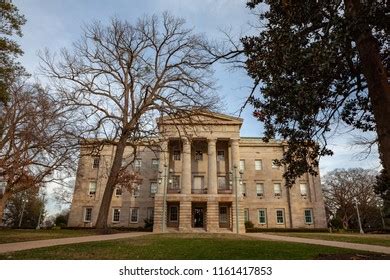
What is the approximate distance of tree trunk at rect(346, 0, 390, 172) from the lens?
20.3 feet

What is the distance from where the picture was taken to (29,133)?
17875 millimetres

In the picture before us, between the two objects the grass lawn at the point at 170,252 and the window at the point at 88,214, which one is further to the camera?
the window at the point at 88,214

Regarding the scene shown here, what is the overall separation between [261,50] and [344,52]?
2508 mm

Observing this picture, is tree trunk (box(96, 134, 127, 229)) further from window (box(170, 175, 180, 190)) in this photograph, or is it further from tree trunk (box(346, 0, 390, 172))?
window (box(170, 175, 180, 190))

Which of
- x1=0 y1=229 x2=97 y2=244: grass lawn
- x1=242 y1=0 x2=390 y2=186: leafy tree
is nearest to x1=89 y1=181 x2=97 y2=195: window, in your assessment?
x1=0 y1=229 x2=97 y2=244: grass lawn

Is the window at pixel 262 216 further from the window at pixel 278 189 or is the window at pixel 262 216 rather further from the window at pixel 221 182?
the window at pixel 221 182

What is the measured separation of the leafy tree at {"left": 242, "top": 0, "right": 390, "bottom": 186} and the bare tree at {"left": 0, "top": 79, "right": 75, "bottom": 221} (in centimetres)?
1392

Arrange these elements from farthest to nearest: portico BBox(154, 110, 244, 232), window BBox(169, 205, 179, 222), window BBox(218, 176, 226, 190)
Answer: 1. window BBox(218, 176, 226, 190)
2. window BBox(169, 205, 179, 222)
3. portico BBox(154, 110, 244, 232)

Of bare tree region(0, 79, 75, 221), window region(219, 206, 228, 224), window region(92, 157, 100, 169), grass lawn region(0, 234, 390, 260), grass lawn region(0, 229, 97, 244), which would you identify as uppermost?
window region(92, 157, 100, 169)

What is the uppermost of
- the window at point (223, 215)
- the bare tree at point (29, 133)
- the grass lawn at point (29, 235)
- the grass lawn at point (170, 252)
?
the bare tree at point (29, 133)

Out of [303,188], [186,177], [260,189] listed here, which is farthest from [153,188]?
[303,188]

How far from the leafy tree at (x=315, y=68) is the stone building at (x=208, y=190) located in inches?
988

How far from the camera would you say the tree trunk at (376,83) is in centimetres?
619

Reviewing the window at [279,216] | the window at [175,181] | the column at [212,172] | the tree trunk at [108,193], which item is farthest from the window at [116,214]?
the tree trunk at [108,193]
